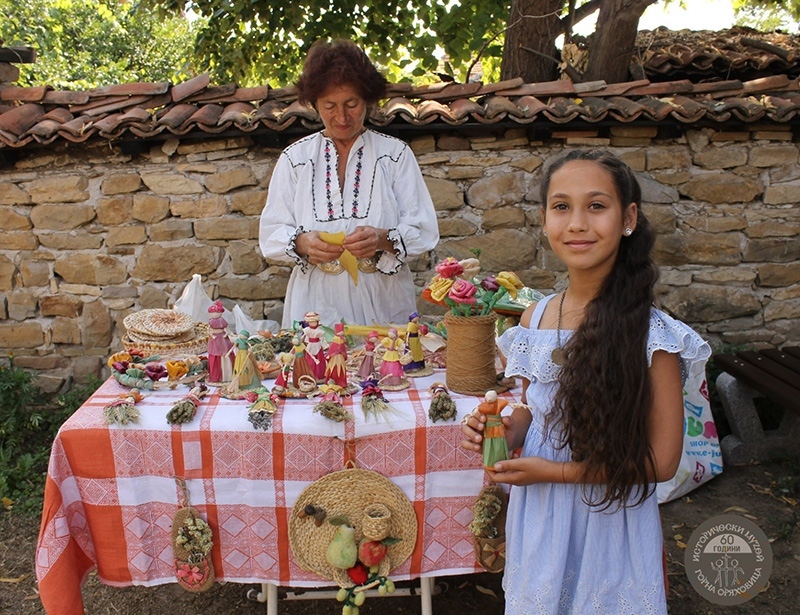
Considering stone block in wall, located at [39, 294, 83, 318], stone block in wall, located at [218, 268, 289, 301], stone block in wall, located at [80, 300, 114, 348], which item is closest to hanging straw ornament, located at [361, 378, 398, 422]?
stone block in wall, located at [218, 268, 289, 301]

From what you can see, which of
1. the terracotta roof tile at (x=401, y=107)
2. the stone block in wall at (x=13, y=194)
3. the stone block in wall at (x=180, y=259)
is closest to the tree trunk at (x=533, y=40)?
the terracotta roof tile at (x=401, y=107)

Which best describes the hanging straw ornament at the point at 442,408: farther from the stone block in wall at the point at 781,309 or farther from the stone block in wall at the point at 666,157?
the stone block in wall at the point at 781,309

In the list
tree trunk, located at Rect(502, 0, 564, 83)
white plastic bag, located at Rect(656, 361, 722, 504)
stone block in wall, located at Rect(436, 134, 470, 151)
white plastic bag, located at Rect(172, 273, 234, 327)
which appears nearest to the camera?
white plastic bag, located at Rect(172, 273, 234, 327)

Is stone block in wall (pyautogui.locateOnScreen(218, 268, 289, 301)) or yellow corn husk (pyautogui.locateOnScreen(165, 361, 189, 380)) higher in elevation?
yellow corn husk (pyautogui.locateOnScreen(165, 361, 189, 380))

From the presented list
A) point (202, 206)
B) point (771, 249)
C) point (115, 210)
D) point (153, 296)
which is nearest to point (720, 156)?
point (771, 249)

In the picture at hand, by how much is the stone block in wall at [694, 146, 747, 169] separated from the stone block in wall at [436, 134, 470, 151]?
141cm

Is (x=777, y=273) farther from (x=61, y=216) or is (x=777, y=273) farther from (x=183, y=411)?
(x=61, y=216)

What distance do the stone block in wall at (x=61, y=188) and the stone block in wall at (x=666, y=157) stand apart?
348 cm

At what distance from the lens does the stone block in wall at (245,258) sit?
4.08 metres

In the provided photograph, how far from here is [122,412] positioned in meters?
1.85

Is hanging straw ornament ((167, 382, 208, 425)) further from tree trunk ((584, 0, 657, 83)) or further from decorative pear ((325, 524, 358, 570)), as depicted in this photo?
tree trunk ((584, 0, 657, 83))

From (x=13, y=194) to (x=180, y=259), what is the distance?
43.5 inches

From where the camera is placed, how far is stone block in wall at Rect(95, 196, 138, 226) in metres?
4.03

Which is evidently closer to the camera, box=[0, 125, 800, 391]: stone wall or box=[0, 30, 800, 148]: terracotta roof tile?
box=[0, 30, 800, 148]: terracotta roof tile
